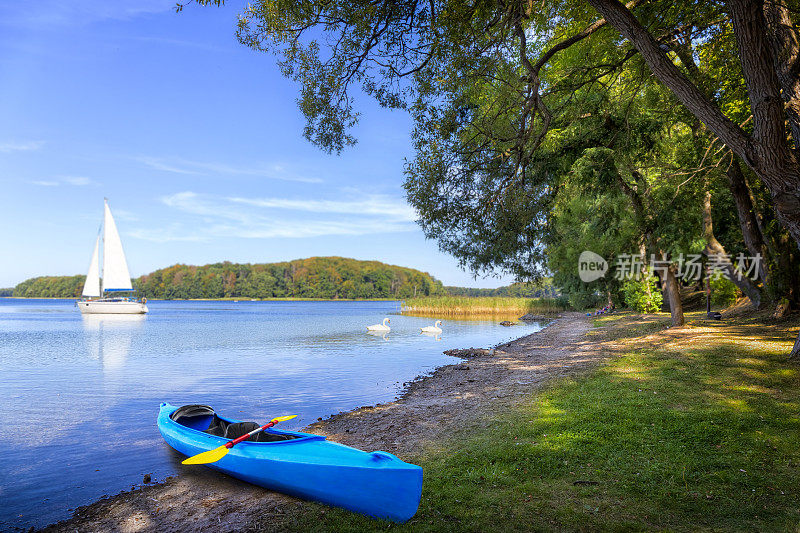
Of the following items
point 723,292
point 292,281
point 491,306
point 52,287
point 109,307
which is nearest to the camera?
Answer: point 723,292

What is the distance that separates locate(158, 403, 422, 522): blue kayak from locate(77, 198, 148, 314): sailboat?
48.6 meters

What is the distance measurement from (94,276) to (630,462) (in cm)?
5921

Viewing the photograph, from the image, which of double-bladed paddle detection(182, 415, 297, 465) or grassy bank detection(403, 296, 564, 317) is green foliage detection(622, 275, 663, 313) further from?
double-bladed paddle detection(182, 415, 297, 465)

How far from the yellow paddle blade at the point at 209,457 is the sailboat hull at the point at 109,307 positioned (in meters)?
56.0

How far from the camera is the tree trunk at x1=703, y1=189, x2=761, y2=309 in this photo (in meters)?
16.1

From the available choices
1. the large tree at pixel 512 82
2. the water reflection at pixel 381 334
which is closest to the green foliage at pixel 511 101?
the large tree at pixel 512 82

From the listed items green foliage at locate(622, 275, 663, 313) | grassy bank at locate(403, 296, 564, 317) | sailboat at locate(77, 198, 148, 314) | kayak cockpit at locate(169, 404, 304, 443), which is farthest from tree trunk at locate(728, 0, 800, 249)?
sailboat at locate(77, 198, 148, 314)

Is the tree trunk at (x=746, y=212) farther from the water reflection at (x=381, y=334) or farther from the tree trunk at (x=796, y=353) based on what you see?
the water reflection at (x=381, y=334)

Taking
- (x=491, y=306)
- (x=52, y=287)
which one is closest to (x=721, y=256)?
(x=491, y=306)

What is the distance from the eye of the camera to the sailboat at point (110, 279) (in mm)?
47438

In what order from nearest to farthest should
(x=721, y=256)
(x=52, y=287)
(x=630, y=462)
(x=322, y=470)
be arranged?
(x=322, y=470)
(x=630, y=462)
(x=721, y=256)
(x=52, y=287)

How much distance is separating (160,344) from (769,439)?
29.1m

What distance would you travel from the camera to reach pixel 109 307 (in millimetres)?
53938

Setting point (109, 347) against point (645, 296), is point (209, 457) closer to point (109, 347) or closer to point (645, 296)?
point (109, 347)
